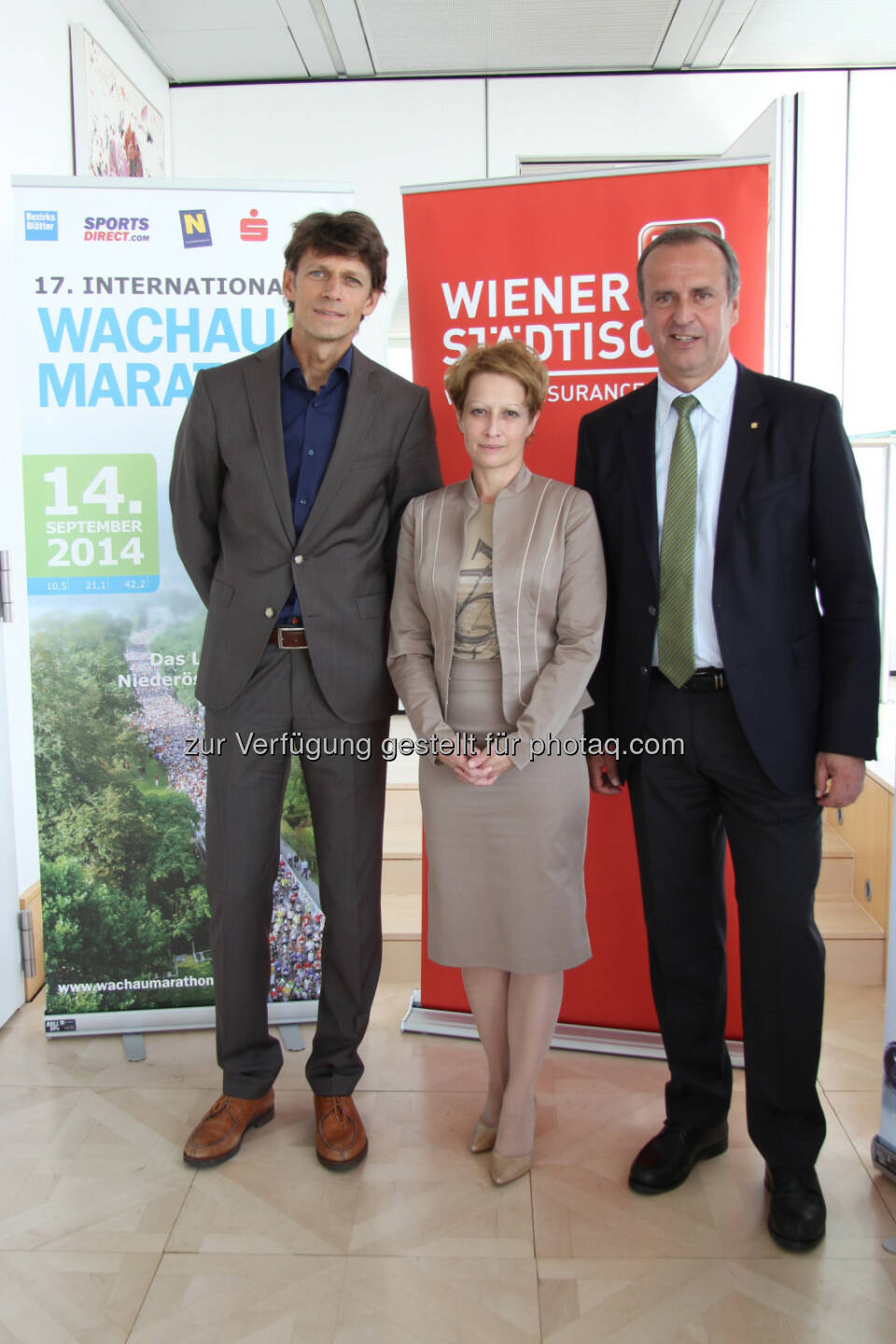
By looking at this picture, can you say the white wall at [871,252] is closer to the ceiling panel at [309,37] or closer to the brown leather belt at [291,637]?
the ceiling panel at [309,37]

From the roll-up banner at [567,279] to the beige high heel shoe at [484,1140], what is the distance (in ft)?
2.30

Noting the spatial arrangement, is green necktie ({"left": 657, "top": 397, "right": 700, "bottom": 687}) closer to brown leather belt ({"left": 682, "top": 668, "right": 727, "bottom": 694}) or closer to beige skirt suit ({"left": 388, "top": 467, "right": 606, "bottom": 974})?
brown leather belt ({"left": 682, "top": 668, "right": 727, "bottom": 694})

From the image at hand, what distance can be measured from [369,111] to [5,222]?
9.03 ft

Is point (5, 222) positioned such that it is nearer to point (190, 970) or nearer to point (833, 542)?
point (190, 970)

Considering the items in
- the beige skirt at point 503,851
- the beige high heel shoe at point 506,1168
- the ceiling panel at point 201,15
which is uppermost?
the ceiling panel at point 201,15

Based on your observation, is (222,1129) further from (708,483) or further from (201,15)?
(201,15)

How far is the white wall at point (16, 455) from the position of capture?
301 centimetres

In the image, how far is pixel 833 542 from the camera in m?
1.87

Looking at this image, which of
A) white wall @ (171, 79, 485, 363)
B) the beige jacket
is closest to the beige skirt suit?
the beige jacket

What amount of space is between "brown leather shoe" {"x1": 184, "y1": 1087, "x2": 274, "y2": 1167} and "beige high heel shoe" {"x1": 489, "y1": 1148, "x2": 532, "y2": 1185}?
559mm

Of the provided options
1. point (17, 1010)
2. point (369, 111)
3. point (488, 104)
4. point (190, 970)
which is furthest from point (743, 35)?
point (17, 1010)

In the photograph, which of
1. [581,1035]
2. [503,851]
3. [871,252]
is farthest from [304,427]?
[871,252]

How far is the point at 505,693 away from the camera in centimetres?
205

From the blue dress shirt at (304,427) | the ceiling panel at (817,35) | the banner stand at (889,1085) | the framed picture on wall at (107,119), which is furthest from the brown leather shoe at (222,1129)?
the ceiling panel at (817,35)
